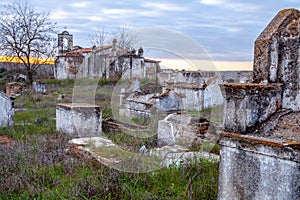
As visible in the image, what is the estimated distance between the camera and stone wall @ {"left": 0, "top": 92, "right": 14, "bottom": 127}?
956 centimetres

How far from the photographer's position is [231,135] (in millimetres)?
2930

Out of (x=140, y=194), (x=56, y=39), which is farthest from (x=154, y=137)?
(x=56, y=39)

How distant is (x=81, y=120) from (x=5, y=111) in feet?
9.68

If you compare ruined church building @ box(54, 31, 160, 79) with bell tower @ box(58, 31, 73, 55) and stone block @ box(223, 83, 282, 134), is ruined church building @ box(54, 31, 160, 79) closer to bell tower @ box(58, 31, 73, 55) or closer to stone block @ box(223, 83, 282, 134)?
bell tower @ box(58, 31, 73, 55)

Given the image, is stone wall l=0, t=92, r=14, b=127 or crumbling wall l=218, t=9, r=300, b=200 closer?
crumbling wall l=218, t=9, r=300, b=200

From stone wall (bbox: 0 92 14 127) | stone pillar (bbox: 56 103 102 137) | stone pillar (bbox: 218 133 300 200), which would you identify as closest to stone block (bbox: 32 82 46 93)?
stone wall (bbox: 0 92 14 127)

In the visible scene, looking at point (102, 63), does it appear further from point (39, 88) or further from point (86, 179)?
point (86, 179)

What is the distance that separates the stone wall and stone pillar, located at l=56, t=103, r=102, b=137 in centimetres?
211

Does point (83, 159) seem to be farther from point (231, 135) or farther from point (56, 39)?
point (56, 39)

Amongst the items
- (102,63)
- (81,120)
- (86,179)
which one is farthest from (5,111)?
(102,63)

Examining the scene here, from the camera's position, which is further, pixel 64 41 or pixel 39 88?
pixel 64 41

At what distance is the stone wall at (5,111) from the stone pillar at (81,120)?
83.0 inches

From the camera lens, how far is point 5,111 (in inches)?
379

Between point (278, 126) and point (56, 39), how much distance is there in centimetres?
2928
